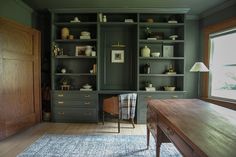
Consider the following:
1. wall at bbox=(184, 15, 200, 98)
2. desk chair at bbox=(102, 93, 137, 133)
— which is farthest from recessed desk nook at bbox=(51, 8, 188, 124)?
desk chair at bbox=(102, 93, 137, 133)

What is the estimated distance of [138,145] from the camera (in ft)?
10.7

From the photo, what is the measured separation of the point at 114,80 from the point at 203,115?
313 centimetres

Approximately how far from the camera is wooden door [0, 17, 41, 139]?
3461mm

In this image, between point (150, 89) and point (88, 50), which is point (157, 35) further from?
point (88, 50)

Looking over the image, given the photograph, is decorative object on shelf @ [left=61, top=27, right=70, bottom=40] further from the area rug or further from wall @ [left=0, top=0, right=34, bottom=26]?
the area rug

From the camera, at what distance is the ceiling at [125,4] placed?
13.5ft

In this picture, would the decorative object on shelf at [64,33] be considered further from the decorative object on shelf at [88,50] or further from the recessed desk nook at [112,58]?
the decorative object on shelf at [88,50]

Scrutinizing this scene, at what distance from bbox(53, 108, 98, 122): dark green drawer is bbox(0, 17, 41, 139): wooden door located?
0.55 metres

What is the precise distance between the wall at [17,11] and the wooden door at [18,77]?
25 centimetres

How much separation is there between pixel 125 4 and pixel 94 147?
9.66 feet

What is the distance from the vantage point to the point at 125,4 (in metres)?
4.30

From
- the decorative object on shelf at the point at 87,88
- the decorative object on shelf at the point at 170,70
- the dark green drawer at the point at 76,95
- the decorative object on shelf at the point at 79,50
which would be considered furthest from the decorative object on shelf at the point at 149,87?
the decorative object on shelf at the point at 79,50

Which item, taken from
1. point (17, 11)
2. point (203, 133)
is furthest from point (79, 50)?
point (203, 133)

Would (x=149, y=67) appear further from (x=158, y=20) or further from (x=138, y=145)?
(x=138, y=145)
